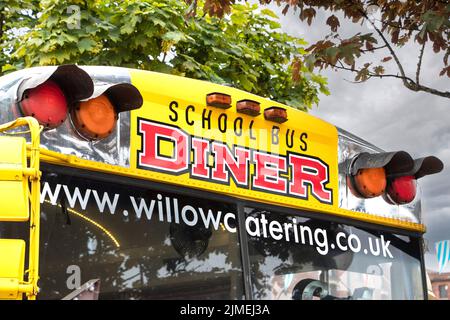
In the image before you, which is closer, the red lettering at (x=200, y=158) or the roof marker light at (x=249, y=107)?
the red lettering at (x=200, y=158)

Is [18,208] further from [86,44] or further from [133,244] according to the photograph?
[86,44]

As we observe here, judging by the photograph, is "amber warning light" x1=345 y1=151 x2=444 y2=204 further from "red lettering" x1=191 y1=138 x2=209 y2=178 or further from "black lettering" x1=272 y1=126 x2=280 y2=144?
"red lettering" x1=191 y1=138 x2=209 y2=178

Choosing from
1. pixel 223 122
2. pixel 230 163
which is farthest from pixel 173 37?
pixel 230 163

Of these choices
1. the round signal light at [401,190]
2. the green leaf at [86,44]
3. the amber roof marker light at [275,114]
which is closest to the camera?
the amber roof marker light at [275,114]

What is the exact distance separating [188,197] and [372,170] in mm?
1308

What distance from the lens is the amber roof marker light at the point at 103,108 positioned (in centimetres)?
313

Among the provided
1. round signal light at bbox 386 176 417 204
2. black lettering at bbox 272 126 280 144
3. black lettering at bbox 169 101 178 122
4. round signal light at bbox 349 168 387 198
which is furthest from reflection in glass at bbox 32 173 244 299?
round signal light at bbox 386 176 417 204

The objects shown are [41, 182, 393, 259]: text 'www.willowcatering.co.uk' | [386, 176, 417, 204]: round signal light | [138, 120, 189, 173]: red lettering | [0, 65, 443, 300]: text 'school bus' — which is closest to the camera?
[0, 65, 443, 300]: text 'school bus'

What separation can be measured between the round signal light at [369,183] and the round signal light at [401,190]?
7cm

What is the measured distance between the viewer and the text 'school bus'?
2.99 metres

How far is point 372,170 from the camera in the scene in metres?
4.30

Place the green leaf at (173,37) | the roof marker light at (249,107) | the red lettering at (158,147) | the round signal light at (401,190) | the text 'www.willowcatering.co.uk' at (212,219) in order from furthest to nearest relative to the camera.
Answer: the green leaf at (173,37)
the round signal light at (401,190)
the roof marker light at (249,107)
the red lettering at (158,147)
the text 'www.willowcatering.co.uk' at (212,219)

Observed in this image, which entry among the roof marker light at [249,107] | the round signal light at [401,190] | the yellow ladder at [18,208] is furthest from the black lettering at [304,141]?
the yellow ladder at [18,208]

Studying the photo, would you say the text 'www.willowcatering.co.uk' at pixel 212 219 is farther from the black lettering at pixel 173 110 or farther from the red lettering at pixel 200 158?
the black lettering at pixel 173 110
